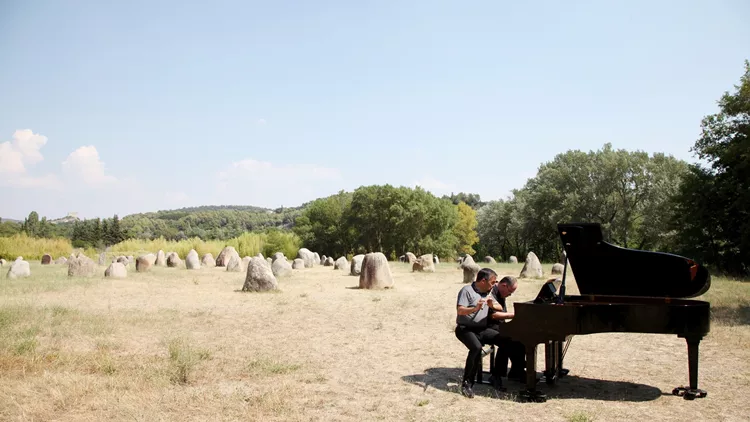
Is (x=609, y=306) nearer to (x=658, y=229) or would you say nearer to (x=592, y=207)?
(x=658, y=229)

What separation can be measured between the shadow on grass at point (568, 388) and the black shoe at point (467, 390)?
122 millimetres

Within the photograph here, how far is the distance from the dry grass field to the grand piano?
1.82ft

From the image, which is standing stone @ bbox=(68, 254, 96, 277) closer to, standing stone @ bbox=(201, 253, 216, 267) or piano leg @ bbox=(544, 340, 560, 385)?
standing stone @ bbox=(201, 253, 216, 267)

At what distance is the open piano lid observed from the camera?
7.21 m

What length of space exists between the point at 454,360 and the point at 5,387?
6307 mm

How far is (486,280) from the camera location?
24.0ft

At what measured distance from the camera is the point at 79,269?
23516mm

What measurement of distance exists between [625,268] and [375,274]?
14.0 m

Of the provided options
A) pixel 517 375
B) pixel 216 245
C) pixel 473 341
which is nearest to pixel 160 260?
pixel 216 245

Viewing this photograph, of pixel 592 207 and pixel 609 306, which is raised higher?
pixel 592 207

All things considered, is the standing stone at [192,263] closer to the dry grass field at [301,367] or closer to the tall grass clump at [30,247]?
the tall grass clump at [30,247]

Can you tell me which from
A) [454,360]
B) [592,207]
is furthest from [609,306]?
[592,207]

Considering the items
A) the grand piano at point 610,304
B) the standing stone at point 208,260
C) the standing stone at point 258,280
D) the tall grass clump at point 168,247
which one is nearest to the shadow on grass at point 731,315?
the grand piano at point 610,304

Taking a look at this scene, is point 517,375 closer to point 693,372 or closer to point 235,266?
point 693,372
